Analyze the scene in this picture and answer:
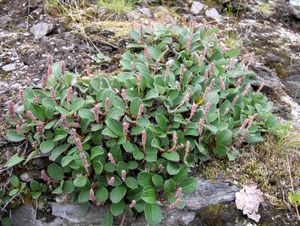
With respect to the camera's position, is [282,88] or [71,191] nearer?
[71,191]

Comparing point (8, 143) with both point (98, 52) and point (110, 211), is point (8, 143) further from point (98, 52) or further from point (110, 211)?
point (98, 52)

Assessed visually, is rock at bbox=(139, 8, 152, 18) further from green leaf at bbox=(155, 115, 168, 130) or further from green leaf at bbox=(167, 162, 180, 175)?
green leaf at bbox=(167, 162, 180, 175)

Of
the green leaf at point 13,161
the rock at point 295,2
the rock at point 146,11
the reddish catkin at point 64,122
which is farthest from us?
the rock at point 295,2

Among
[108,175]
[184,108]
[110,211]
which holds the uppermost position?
[184,108]

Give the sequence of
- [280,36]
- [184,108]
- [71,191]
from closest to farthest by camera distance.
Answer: [71,191] < [184,108] < [280,36]

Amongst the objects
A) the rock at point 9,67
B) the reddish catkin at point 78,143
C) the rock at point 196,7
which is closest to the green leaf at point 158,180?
the reddish catkin at point 78,143

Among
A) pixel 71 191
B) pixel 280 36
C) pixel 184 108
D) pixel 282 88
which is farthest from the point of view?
pixel 280 36

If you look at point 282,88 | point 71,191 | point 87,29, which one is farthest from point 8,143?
point 282,88

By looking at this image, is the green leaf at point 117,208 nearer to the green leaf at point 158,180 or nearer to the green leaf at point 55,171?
the green leaf at point 158,180
